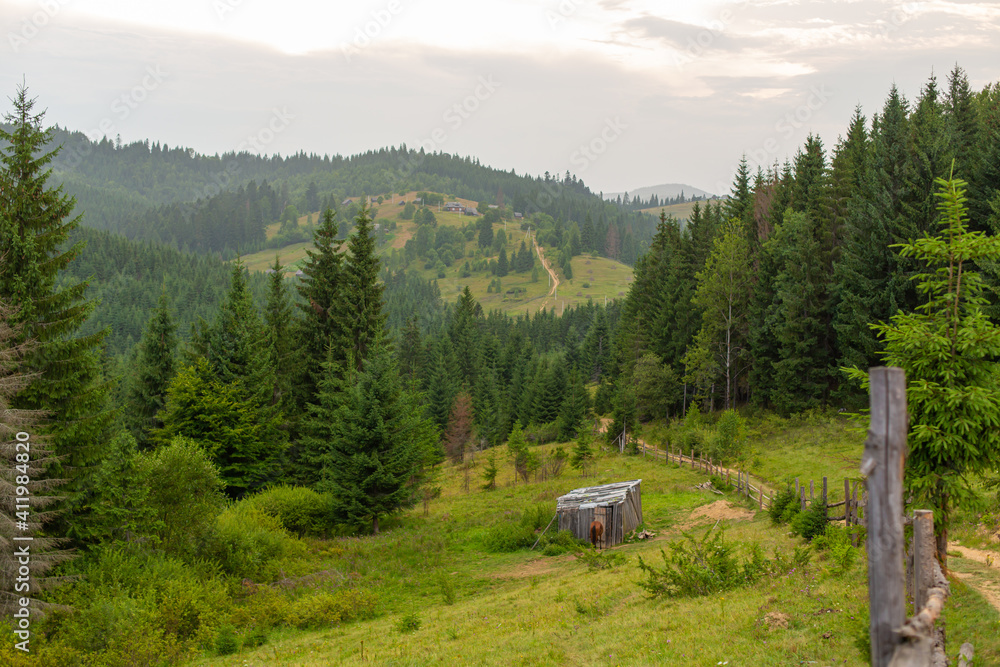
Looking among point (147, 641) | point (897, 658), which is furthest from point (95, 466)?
point (897, 658)

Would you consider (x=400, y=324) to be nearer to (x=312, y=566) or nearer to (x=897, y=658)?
(x=312, y=566)

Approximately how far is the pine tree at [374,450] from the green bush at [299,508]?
2.60ft

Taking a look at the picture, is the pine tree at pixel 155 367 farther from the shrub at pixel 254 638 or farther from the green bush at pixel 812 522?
the green bush at pixel 812 522

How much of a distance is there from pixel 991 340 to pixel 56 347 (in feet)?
73.6

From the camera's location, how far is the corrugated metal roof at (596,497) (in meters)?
27.8

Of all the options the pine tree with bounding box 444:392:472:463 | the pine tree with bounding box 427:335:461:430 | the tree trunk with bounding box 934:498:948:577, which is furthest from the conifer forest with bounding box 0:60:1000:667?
the pine tree with bounding box 427:335:461:430

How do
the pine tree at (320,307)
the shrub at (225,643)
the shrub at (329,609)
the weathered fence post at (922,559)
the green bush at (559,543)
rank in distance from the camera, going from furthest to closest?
the pine tree at (320,307), the green bush at (559,543), the shrub at (329,609), the shrub at (225,643), the weathered fence post at (922,559)

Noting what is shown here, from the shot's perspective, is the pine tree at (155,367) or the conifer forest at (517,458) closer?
the conifer forest at (517,458)

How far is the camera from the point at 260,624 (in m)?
19.2

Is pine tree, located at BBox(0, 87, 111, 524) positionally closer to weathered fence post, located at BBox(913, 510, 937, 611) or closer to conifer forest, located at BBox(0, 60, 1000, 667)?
conifer forest, located at BBox(0, 60, 1000, 667)

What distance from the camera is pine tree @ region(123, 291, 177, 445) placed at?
41188mm

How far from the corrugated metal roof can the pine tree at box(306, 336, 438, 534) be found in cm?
767

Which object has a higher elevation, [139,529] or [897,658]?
[897,658]

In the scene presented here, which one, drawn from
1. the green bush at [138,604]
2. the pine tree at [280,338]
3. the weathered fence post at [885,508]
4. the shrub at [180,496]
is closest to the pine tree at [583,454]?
the pine tree at [280,338]
